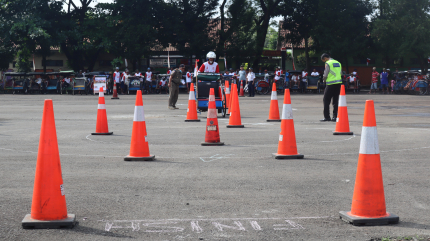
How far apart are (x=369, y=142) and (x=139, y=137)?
164 inches

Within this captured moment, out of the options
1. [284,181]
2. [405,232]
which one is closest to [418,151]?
[284,181]

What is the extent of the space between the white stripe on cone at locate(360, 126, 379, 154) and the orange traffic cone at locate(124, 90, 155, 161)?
13.1ft

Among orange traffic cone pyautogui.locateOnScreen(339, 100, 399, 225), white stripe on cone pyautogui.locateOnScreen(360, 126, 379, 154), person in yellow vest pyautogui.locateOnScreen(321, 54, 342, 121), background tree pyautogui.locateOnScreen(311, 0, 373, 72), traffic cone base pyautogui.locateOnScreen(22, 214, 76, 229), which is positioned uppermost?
background tree pyautogui.locateOnScreen(311, 0, 373, 72)

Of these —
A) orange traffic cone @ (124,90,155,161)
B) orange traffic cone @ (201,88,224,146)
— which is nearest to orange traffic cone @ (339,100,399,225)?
orange traffic cone @ (124,90,155,161)

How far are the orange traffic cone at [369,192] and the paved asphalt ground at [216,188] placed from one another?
90mm

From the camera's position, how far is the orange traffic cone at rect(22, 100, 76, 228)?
469 cm

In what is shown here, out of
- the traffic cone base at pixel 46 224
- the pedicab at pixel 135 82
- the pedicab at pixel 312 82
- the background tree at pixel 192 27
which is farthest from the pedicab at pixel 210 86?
the background tree at pixel 192 27

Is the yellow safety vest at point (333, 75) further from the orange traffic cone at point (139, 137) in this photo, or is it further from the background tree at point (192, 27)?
the background tree at point (192, 27)

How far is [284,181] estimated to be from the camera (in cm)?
677

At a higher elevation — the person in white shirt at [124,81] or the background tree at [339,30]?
the background tree at [339,30]

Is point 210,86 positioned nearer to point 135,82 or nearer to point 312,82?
point 135,82

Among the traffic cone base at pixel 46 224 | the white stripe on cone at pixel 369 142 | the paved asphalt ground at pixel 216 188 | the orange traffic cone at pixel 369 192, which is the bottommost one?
the paved asphalt ground at pixel 216 188

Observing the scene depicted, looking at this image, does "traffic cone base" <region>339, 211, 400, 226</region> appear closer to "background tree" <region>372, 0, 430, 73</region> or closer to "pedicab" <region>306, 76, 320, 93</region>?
"pedicab" <region>306, 76, 320, 93</region>

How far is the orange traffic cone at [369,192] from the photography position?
15.7 feet
